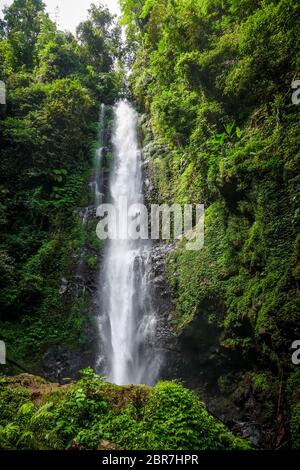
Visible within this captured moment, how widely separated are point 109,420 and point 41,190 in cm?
1115

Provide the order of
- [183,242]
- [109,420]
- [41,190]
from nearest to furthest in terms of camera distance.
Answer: [109,420] < [183,242] < [41,190]

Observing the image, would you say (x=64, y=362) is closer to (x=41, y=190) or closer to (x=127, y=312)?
(x=127, y=312)

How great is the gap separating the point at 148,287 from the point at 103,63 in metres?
21.5

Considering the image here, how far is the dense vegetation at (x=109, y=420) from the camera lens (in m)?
4.42

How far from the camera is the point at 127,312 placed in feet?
37.4

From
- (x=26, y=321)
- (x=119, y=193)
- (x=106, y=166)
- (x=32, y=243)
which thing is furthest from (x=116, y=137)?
(x=26, y=321)

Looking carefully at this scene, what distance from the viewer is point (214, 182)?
380 inches

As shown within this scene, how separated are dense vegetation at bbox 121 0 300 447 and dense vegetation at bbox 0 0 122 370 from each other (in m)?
4.37

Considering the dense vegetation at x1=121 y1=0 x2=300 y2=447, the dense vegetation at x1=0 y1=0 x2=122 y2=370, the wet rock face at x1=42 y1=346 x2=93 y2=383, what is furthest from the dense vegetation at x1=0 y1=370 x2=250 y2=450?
the dense vegetation at x1=0 y1=0 x2=122 y2=370

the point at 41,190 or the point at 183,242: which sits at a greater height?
the point at 41,190

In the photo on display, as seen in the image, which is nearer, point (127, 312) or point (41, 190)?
point (127, 312)

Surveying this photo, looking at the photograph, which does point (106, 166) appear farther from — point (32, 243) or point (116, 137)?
point (32, 243)

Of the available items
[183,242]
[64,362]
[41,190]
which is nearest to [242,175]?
[183,242]

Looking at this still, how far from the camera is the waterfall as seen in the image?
10102 millimetres
